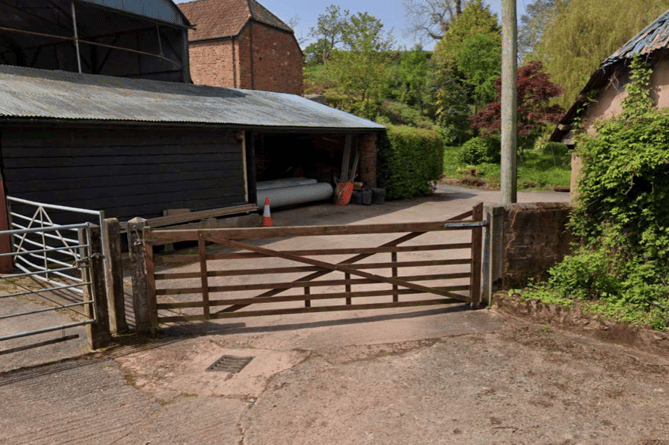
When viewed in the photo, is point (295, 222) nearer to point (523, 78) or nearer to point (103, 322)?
point (103, 322)

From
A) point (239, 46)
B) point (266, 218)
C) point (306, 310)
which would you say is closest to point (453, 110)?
point (239, 46)

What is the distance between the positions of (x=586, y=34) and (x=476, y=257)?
84.1ft

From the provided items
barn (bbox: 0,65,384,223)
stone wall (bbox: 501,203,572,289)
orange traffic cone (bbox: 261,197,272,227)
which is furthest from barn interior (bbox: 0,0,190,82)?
stone wall (bbox: 501,203,572,289)

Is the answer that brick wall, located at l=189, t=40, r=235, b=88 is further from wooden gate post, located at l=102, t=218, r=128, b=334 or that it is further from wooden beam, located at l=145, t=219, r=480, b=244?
wooden gate post, located at l=102, t=218, r=128, b=334

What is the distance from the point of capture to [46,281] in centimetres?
755

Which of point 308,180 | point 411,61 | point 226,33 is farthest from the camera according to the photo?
point 411,61

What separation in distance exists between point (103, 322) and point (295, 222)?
9985 millimetres

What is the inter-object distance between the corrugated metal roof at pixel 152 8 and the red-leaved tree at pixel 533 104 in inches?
647

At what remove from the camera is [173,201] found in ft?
40.8

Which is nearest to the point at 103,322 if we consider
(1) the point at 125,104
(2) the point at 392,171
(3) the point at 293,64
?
(1) the point at 125,104

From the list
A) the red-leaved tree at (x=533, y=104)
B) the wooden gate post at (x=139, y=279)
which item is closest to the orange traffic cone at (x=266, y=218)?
the wooden gate post at (x=139, y=279)

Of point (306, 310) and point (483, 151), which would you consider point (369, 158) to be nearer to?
point (483, 151)

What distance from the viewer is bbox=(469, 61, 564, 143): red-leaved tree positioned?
25.5 metres

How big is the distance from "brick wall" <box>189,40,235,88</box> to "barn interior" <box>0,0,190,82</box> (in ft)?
30.9
